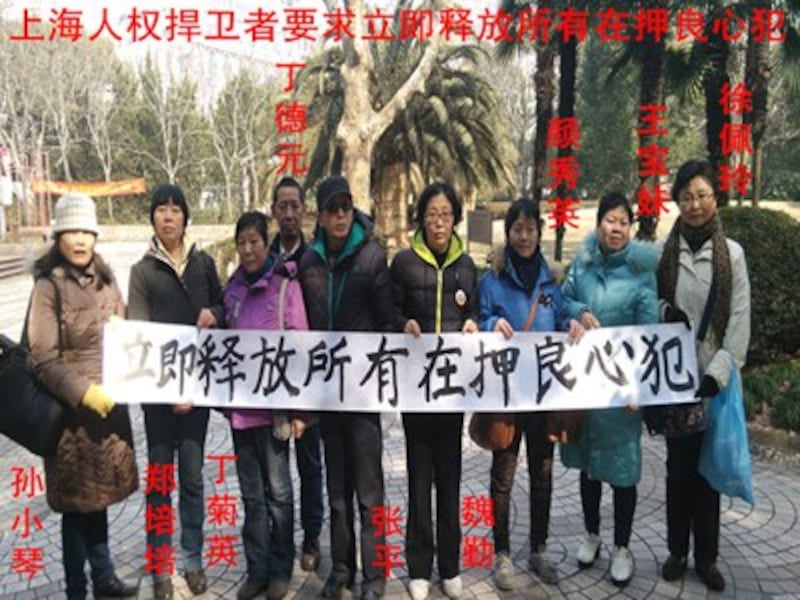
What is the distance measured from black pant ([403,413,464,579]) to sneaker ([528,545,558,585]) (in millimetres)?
456

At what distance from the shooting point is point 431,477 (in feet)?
9.40

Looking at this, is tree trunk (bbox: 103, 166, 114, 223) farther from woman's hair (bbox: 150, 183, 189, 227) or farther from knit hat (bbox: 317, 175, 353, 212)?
knit hat (bbox: 317, 175, 353, 212)

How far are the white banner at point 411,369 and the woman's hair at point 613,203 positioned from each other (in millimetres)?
518

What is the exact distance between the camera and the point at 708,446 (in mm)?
2850

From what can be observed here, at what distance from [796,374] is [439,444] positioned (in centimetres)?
394

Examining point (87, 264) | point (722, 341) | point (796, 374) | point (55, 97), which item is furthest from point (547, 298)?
point (55, 97)

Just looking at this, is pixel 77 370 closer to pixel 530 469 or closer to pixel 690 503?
pixel 530 469

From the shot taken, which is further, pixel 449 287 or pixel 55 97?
pixel 55 97

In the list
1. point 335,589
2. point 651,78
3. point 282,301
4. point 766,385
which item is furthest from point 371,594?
point 651,78

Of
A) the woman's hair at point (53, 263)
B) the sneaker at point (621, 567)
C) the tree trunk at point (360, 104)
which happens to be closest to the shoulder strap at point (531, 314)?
Result: the sneaker at point (621, 567)

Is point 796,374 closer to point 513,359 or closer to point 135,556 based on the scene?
point 513,359

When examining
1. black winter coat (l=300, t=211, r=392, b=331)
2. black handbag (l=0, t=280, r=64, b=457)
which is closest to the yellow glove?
black handbag (l=0, t=280, r=64, b=457)

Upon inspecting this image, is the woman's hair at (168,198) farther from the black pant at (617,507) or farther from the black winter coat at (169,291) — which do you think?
the black pant at (617,507)

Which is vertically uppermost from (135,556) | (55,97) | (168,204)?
(55,97)
